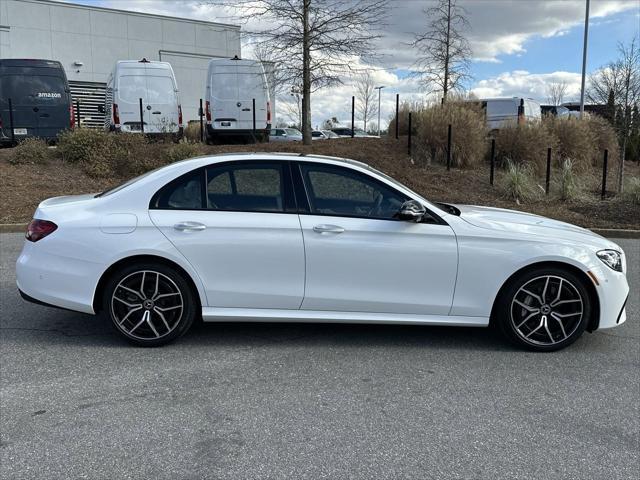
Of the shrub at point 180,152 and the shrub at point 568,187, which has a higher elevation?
the shrub at point 180,152

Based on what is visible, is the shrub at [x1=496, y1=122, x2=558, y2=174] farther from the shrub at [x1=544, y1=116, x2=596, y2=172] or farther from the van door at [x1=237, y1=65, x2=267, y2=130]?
the van door at [x1=237, y1=65, x2=267, y2=130]

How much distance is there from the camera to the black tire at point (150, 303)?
4383 mm

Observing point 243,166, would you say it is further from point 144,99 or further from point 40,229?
point 144,99

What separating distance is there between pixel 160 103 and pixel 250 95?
8.55 ft

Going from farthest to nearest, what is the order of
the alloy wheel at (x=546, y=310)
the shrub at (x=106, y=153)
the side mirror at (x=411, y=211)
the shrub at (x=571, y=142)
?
the shrub at (x=571, y=142) → the shrub at (x=106, y=153) → the alloy wheel at (x=546, y=310) → the side mirror at (x=411, y=211)

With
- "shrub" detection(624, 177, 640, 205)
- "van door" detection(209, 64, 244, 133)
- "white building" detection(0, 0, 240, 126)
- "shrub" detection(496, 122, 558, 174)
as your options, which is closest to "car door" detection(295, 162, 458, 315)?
"shrub" detection(624, 177, 640, 205)

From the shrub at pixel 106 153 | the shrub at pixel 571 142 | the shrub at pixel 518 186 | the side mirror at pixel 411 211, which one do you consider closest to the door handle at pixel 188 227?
the side mirror at pixel 411 211

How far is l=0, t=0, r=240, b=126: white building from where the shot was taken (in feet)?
116

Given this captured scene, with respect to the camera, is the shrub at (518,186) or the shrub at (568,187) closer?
the shrub at (518,186)

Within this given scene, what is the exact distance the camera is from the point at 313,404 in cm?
361

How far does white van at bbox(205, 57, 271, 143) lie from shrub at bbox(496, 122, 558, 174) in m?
6.83

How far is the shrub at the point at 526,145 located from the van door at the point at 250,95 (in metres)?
6.91

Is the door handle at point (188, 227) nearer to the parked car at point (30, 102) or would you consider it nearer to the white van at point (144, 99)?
the white van at point (144, 99)

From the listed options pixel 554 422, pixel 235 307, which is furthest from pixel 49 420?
pixel 554 422
